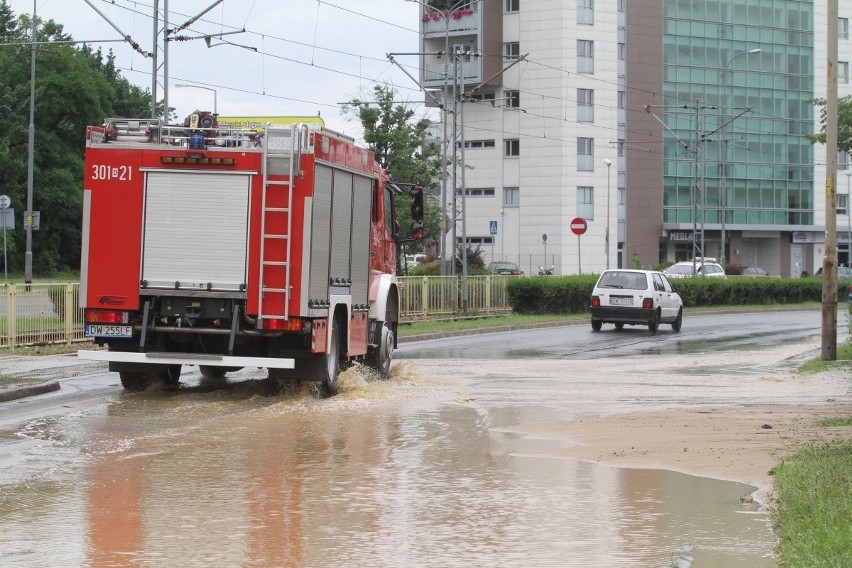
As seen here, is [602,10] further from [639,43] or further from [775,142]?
[775,142]

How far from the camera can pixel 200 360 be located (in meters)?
15.5

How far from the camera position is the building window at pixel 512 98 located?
80.3m

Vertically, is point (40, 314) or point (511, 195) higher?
point (511, 195)

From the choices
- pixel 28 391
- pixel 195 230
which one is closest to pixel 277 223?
pixel 195 230

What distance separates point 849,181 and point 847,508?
84.3m

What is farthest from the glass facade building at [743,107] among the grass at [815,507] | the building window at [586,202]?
the grass at [815,507]

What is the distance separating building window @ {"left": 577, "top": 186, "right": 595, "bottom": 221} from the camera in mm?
80312

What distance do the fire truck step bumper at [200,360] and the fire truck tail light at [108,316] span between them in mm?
400

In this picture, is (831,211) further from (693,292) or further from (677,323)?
(693,292)

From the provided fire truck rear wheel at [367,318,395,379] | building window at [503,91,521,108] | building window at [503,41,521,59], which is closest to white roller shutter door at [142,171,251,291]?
fire truck rear wheel at [367,318,395,379]

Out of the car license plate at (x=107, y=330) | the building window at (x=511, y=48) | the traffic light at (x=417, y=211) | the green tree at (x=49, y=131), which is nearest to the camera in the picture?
the car license plate at (x=107, y=330)

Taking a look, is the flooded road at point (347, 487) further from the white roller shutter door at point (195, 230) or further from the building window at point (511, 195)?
the building window at point (511, 195)

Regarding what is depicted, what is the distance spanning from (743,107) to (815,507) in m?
85.6

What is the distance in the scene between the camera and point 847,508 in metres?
8.02
